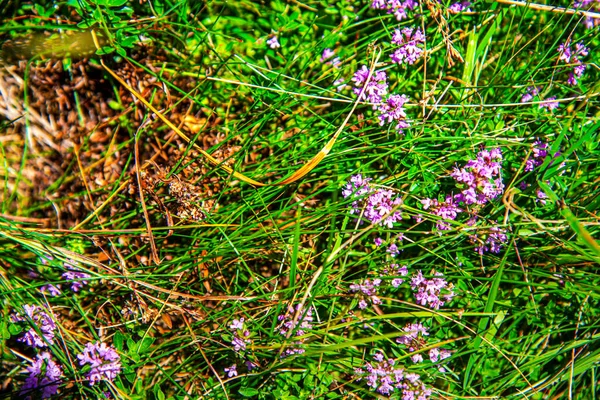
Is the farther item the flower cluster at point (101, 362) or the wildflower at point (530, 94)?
the wildflower at point (530, 94)

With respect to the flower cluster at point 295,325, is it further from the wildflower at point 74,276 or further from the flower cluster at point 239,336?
the wildflower at point 74,276

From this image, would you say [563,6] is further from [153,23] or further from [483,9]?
[153,23]

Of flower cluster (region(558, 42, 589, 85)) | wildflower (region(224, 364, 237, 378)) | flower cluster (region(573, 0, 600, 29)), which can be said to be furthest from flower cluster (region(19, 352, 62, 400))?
flower cluster (region(573, 0, 600, 29))

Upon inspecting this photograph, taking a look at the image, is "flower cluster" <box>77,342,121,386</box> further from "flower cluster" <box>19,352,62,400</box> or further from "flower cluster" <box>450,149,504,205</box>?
"flower cluster" <box>450,149,504,205</box>

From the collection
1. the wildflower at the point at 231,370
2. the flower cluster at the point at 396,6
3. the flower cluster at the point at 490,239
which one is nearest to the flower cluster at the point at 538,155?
the flower cluster at the point at 490,239

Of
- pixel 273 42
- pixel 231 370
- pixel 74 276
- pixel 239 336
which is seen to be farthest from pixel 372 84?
pixel 74 276

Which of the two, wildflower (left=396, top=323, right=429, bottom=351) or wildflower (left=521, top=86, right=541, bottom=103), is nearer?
wildflower (left=396, top=323, right=429, bottom=351)
